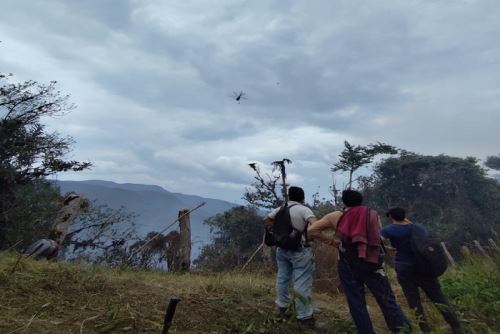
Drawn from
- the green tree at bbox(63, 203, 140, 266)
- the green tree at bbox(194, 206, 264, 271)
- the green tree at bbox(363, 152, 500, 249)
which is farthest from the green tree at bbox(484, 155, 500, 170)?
the green tree at bbox(63, 203, 140, 266)

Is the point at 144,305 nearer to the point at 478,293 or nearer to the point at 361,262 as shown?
the point at 361,262

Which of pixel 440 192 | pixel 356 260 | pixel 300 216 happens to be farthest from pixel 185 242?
pixel 440 192

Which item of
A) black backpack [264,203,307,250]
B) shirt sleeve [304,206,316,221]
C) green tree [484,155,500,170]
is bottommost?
black backpack [264,203,307,250]

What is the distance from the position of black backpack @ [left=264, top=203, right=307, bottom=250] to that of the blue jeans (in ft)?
0.50

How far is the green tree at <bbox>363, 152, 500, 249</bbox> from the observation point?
30.0 metres

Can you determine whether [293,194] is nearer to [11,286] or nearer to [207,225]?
[11,286]

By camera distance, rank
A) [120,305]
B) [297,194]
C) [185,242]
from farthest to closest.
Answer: [185,242] < [297,194] < [120,305]

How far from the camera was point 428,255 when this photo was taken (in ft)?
15.8

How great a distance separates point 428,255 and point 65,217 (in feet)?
24.1

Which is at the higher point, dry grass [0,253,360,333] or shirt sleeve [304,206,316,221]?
shirt sleeve [304,206,316,221]

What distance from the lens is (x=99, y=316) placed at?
4.44 meters

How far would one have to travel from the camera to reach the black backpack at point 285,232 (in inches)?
201

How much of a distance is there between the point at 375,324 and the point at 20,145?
41.2 feet

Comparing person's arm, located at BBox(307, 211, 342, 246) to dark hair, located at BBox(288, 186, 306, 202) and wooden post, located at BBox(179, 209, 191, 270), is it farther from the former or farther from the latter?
wooden post, located at BBox(179, 209, 191, 270)
